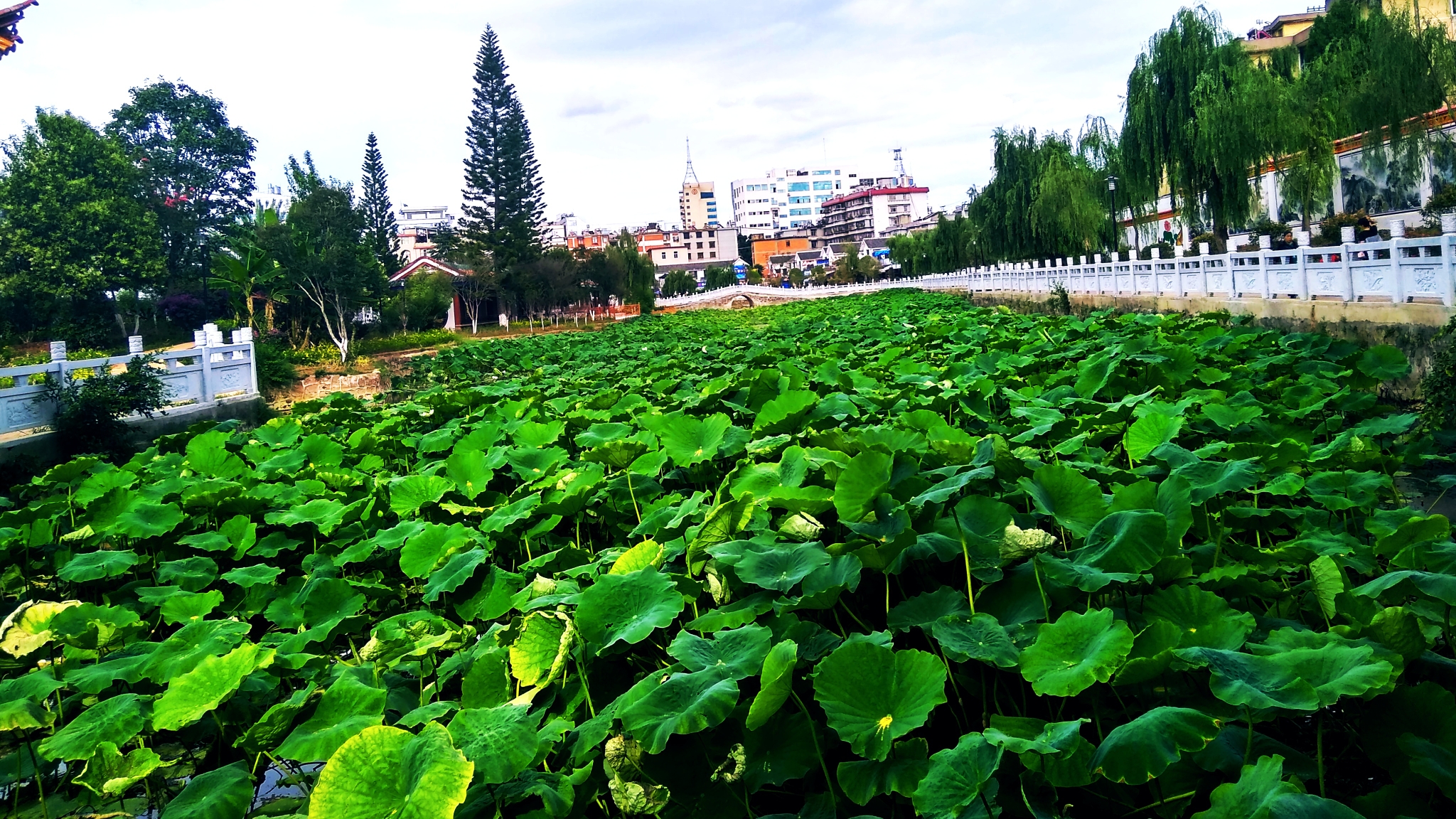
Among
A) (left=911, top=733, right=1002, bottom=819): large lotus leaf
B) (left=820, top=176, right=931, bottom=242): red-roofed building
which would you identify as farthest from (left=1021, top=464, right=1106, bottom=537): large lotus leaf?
(left=820, top=176, right=931, bottom=242): red-roofed building

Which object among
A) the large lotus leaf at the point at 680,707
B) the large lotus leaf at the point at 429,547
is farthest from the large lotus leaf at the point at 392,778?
the large lotus leaf at the point at 429,547

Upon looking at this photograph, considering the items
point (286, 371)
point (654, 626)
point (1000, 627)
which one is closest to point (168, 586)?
point (654, 626)

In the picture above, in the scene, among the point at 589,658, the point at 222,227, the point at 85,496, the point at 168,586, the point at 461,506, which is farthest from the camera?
the point at 222,227

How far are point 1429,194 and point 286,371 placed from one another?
22012 mm

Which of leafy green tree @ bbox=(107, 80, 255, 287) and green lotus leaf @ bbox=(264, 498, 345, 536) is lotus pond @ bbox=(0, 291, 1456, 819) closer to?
green lotus leaf @ bbox=(264, 498, 345, 536)

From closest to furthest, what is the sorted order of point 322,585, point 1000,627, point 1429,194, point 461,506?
point 1000,627
point 322,585
point 461,506
point 1429,194

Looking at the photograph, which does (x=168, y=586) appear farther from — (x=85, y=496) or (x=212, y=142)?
(x=212, y=142)

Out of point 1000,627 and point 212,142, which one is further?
point 212,142

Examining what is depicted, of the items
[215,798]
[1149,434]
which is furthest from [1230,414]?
[215,798]

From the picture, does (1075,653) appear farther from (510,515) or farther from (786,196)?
(786,196)

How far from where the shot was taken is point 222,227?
33.2 meters

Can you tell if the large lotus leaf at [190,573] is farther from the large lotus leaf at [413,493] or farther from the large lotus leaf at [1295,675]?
the large lotus leaf at [1295,675]

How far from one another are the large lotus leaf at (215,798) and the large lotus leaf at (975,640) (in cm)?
108

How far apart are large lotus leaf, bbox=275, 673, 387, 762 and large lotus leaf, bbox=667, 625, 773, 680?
516 millimetres
